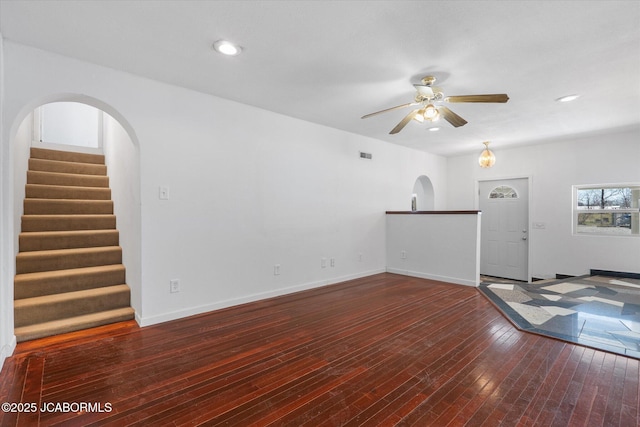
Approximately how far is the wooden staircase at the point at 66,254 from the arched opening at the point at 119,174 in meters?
0.14

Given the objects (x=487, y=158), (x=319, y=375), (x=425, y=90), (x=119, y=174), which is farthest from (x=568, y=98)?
(x=119, y=174)

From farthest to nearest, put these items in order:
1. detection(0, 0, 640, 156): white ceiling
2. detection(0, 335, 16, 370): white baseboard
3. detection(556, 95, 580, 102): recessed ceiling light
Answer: detection(556, 95, 580, 102): recessed ceiling light → detection(0, 335, 16, 370): white baseboard → detection(0, 0, 640, 156): white ceiling

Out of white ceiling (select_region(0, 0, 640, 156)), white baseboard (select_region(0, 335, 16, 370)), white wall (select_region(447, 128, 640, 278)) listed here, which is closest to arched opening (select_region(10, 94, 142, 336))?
white ceiling (select_region(0, 0, 640, 156))

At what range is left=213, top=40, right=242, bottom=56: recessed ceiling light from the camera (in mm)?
2404

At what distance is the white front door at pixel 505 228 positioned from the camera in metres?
6.23

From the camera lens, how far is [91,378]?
211cm

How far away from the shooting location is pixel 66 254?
350 cm

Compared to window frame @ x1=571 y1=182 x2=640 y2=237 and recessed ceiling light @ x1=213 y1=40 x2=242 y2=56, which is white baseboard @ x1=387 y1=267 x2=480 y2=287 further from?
recessed ceiling light @ x1=213 y1=40 x2=242 y2=56

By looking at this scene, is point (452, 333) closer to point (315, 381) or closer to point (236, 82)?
point (315, 381)

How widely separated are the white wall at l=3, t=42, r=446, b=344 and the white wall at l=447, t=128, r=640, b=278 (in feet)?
11.7

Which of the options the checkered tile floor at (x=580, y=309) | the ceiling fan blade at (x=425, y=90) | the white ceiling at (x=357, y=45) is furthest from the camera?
the ceiling fan blade at (x=425, y=90)

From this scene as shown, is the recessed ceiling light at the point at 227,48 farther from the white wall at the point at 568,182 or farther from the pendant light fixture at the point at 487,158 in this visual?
the white wall at the point at 568,182

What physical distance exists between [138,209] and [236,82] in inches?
64.9

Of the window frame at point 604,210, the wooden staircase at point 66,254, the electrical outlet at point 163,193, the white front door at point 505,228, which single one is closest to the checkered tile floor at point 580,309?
the window frame at point 604,210
